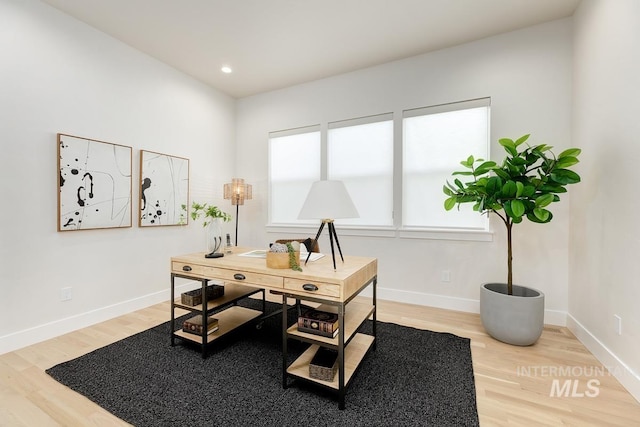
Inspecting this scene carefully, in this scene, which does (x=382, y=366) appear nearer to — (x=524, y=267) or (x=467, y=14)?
(x=524, y=267)

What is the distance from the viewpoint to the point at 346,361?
1783 millimetres

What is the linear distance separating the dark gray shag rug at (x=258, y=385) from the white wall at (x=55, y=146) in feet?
2.55

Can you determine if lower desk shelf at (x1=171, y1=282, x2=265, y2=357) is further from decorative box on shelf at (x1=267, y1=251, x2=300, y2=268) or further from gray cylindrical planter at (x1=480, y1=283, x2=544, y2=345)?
gray cylindrical planter at (x1=480, y1=283, x2=544, y2=345)

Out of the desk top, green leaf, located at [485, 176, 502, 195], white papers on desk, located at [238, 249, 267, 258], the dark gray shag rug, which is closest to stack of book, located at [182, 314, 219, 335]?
the dark gray shag rug

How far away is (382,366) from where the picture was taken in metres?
1.98

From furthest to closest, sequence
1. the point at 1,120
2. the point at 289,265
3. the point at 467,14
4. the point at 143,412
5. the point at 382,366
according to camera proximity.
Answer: the point at 467,14, the point at 1,120, the point at 382,366, the point at 289,265, the point at 143,412

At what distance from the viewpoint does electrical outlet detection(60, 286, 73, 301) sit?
253 cm

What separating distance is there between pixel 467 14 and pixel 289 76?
83.8 inches

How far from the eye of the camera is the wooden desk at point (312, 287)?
1582 mm

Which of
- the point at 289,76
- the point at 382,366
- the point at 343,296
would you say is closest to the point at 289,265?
the point at 343,296

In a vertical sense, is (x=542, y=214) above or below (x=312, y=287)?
above

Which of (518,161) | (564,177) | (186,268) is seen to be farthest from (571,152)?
(186,268)

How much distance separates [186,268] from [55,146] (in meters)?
1.71

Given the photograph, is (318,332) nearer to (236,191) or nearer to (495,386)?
(495,386)
